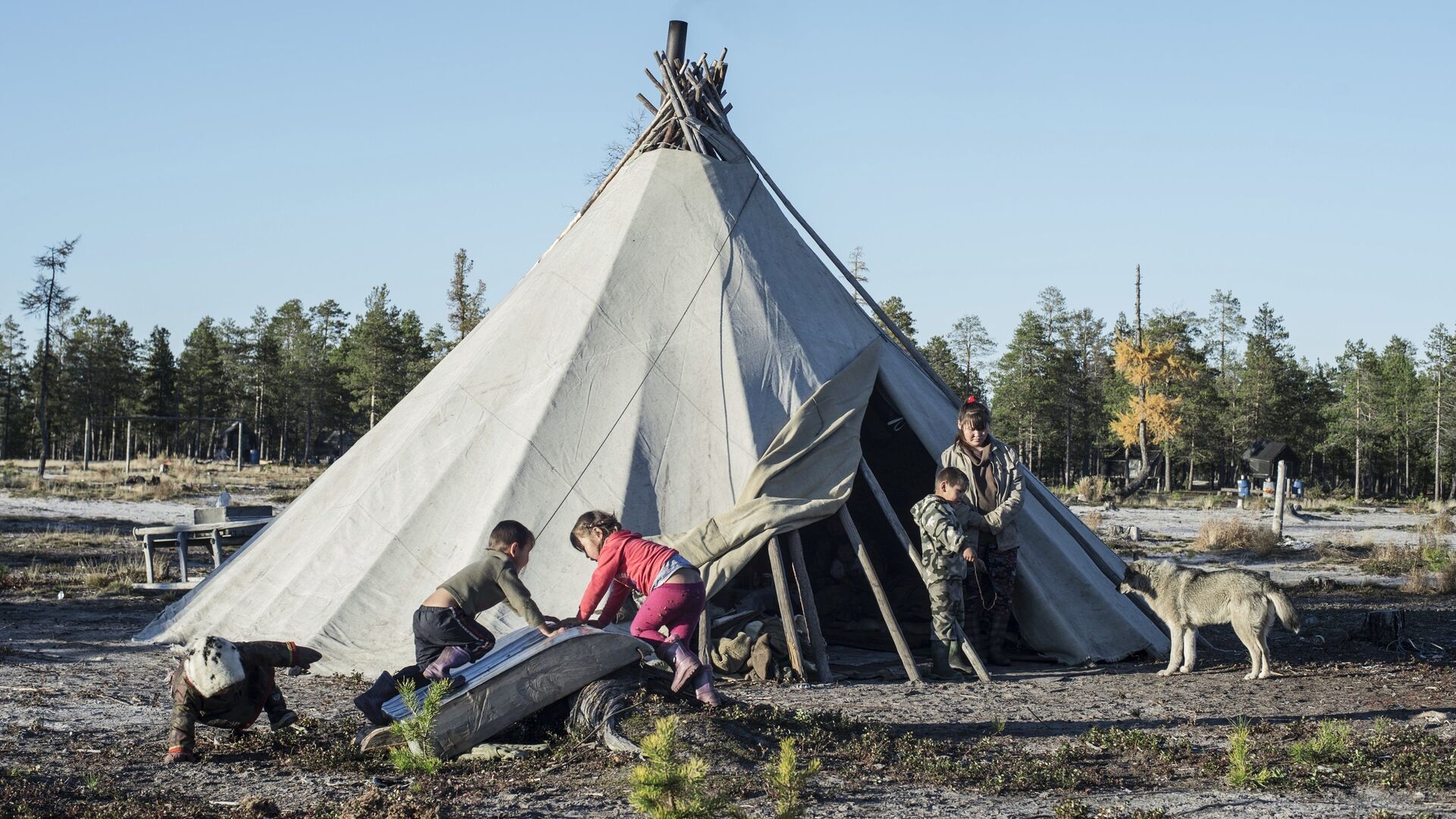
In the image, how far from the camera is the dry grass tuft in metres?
18.8

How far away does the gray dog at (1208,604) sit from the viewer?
7.82m

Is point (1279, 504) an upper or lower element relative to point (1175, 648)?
upper

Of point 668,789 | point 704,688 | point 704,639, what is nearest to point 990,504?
point 704,639

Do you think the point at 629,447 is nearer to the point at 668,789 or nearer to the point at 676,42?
the point at 676,42

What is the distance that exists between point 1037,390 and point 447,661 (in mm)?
56728

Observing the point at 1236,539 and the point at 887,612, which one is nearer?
the point at 887,612

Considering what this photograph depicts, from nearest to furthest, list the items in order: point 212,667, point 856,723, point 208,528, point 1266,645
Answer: point 212,667
point 856,723
point 1266,645
point 208,528

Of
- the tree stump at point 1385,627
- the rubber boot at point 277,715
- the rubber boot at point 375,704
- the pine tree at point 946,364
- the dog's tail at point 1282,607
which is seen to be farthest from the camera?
the pine tree at point 946,364

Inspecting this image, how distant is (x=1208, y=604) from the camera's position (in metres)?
7.95

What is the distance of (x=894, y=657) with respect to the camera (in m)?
8.83

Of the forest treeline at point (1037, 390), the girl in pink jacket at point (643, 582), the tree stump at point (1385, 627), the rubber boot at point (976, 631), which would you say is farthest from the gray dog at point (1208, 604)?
the forest treeline at point (1037, 390)

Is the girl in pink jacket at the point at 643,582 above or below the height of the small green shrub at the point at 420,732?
above

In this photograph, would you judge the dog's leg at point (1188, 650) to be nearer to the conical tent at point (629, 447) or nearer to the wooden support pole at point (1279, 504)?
the conical tent at point (629, 447)

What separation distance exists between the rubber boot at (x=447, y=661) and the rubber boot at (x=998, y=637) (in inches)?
159
